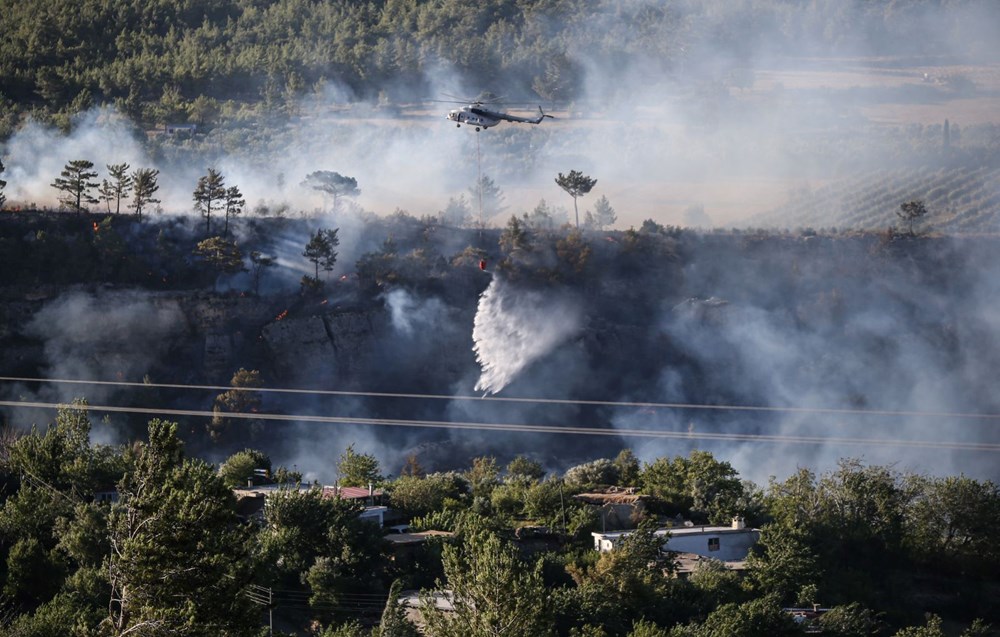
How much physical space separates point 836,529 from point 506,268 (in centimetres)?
3765

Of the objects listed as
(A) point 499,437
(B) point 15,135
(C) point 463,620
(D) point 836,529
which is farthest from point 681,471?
(B) point 15,135

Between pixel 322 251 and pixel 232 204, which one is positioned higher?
pixel 232 204

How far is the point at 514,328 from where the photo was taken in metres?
97.9

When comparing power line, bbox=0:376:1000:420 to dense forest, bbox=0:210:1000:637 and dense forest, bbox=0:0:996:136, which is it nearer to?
dense forest, bbox=0:210:1000:637

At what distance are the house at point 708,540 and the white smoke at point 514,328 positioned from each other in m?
27.8

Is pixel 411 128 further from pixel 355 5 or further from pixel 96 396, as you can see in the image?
pixel 96 396

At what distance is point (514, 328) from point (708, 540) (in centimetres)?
3343

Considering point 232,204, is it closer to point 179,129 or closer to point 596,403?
point 596,403

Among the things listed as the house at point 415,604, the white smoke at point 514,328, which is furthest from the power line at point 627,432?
the house at point 415,604

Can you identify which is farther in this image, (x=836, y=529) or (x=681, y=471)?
(x=681, y=471)

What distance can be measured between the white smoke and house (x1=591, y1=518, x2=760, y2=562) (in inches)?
1093

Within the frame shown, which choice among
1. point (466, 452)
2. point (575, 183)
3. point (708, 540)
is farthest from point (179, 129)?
point (708, 540)

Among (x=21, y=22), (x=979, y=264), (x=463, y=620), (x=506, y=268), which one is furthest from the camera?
(x=21, y=22)

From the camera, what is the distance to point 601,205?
117625 millimetres
